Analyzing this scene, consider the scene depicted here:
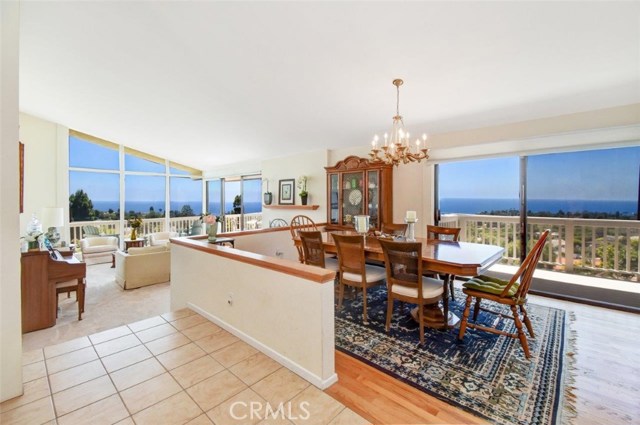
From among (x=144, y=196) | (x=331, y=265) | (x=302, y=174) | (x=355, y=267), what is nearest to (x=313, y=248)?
(x=331, y=265)

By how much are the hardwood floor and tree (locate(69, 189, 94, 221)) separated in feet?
25.8

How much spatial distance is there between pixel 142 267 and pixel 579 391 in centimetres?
541

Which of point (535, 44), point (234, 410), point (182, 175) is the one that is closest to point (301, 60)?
point (535, 44)

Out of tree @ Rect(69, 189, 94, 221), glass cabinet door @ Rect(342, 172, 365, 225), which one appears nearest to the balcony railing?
tree @ Rect(69, 189, 94, 221)

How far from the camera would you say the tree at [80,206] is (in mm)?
6914

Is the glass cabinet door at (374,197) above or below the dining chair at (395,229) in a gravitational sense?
above

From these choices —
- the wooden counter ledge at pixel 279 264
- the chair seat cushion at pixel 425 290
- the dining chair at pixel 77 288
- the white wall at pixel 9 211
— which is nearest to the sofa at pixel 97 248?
the dining chair at pixel 77 288

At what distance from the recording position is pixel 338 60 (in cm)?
289

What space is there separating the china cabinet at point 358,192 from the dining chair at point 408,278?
75.4 inches

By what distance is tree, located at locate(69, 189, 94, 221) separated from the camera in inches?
272

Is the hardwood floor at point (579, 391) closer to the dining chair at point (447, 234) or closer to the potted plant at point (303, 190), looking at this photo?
the dining chair at point (447, 234)

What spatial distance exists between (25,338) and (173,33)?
363 centimetres

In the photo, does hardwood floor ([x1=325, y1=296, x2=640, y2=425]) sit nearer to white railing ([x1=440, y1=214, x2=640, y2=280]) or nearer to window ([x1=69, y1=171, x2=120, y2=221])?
white railing ([x1=440, y1=214, x2=640, y2=280])

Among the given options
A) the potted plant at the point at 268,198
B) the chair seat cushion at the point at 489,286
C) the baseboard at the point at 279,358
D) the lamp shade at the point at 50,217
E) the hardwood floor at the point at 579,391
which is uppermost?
the potted plant at the point at 268,198
